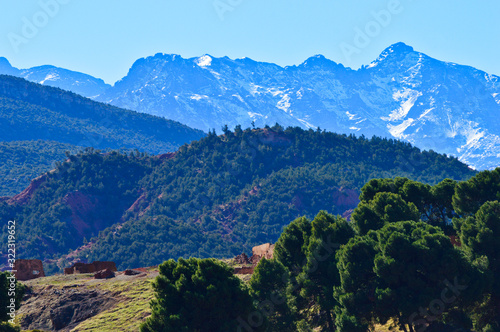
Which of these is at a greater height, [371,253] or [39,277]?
[39,277]

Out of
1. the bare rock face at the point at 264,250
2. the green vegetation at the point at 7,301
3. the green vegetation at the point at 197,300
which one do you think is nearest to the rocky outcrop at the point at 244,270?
the bare rock face at the point at 264,250

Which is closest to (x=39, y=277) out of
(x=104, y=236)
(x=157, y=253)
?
(x=157, y=253)

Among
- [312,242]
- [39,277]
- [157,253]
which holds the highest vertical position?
[157,253]

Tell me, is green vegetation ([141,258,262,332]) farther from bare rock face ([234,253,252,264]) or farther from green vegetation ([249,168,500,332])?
bare rock face ([234,253,252,264])

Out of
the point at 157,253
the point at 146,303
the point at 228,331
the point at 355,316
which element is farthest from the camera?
the point at 157,253

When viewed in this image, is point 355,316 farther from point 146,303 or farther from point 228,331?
point 146,303

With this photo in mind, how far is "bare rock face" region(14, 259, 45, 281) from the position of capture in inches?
3450

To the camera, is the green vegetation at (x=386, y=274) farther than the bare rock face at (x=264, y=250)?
No

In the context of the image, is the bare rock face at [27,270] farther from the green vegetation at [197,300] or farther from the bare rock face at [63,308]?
the green vegetation at [197,300]

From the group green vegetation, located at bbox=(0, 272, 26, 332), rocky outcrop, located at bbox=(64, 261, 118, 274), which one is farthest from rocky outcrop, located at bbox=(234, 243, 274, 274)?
green vegetation, located at bbox=(0, 272, 26, 332)

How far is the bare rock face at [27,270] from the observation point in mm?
87625

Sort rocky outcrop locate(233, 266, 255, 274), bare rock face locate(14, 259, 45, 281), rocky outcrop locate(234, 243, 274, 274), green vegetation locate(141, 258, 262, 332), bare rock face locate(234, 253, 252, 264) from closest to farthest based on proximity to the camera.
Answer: green vegetation locate(141, 258, 262, 332), rocky outcrop locate(233, 266, 255, 274), rocky outcrop locate(234, 243, 274, 274), bare rock face locate(234, 253, 252, 264), bare rock face locate(14, 259, 45, 281)

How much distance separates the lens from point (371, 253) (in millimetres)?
55312

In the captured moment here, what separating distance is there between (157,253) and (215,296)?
12739 centimetres
